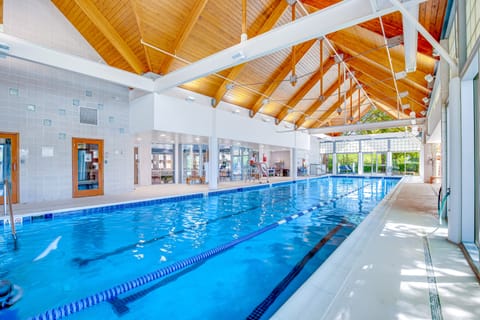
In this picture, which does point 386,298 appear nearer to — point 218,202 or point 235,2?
point 218,202

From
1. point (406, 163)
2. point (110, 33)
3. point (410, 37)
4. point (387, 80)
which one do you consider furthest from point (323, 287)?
point (406, 163)

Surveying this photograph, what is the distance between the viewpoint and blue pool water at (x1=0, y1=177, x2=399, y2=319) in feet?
7.26

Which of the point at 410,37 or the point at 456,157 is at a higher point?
the point at 410,37

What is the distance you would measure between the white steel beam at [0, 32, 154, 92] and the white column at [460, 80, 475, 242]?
6.96 metres

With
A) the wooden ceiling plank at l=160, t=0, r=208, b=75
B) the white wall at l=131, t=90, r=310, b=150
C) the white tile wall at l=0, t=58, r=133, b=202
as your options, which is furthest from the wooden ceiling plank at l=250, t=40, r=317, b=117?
the white tile wall at l=0, t=58, r=133, b=202

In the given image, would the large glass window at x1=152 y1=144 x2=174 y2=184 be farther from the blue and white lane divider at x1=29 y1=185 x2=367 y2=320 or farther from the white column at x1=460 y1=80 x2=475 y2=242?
the white column at x1=460 y1=80 x2=475 y2=242

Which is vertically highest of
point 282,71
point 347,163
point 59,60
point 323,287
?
point 282,71

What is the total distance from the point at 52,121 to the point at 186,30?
4320mm

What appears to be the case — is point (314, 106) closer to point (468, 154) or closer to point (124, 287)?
point (468, 154)

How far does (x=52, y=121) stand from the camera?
658cm

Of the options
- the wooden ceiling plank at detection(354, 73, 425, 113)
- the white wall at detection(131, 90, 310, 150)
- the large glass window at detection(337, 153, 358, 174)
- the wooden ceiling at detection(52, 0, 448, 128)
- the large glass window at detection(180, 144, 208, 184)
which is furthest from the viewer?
the large glass window at detection(337, 153, 358, 174)

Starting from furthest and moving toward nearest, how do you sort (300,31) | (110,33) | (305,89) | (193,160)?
(193,160), (305,89), (110,33), (300,31)

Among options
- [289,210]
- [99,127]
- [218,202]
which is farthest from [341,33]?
[99,127]

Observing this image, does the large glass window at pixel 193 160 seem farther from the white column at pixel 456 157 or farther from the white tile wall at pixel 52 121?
the white column at pixel 456 157
